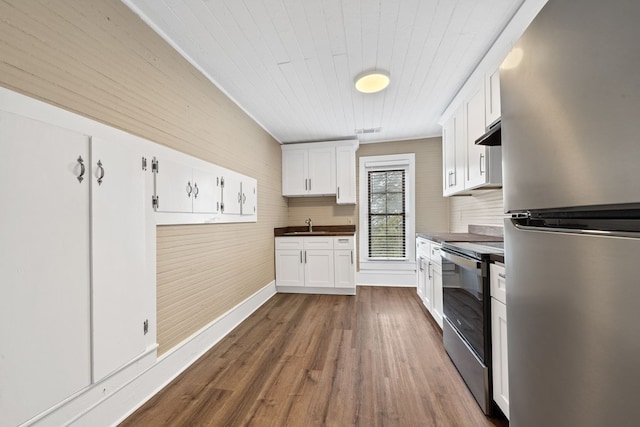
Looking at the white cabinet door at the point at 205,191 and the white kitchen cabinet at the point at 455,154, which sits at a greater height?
the white kitchen cabinet at the point at 455,154

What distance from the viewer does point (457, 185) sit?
2861mm

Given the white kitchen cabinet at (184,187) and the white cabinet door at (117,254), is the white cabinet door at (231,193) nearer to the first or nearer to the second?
the white kitchen cabinet at (184,187)

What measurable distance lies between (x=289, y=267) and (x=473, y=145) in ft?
9.76

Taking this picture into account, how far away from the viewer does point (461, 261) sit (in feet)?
5.85

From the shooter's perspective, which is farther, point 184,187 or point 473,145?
point 473,145

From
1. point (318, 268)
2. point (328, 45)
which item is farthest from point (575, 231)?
point (318, 268)

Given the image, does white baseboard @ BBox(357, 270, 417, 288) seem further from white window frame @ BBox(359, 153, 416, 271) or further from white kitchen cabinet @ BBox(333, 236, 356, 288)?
white kitchen cabinet @ BBox(333, 236, 356, 288)

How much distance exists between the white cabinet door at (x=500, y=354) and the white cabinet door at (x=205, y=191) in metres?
2.30

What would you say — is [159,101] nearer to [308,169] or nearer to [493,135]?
[493,135]

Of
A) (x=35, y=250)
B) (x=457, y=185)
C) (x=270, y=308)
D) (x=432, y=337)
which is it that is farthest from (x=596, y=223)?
(x=270, y=308)

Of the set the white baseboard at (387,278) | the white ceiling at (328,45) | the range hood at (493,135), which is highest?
the white ceiling at (328,45)

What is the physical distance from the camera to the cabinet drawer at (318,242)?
3.95 m

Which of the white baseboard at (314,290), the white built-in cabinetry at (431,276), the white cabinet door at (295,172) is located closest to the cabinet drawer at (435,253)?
the white built-in cabinetry at (431,276)

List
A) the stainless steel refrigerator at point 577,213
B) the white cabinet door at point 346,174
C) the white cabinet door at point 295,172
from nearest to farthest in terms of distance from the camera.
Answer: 1. the stainless steel refrigerator at point 577,213
2. the white cabinet door at point 346,174
3. the white cabinet door at point 295,172
